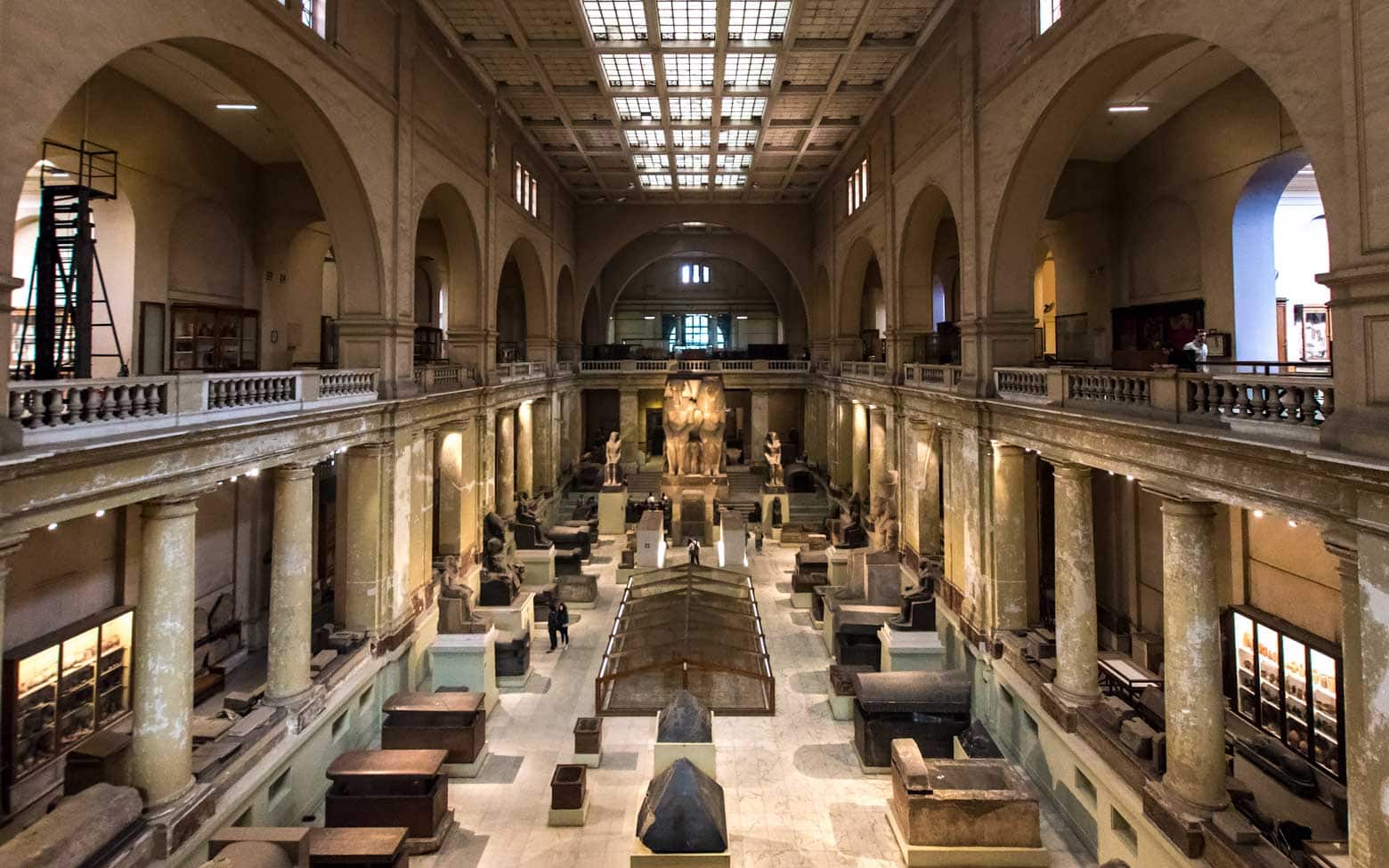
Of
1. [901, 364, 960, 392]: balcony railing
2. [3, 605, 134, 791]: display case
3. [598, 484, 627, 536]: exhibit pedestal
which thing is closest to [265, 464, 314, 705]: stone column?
[3, 605, 134, 791]: display case

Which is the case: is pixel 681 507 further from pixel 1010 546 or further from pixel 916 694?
pixel 916 694

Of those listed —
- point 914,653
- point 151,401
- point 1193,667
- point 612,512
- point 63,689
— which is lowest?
point 914,653

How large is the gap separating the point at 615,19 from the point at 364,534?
40.2ft

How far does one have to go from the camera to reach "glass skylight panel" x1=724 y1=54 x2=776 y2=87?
62.4ft

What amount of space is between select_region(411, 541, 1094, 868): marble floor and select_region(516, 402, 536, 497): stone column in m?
12.4

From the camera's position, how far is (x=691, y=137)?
25.7m

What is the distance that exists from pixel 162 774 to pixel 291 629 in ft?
10.5

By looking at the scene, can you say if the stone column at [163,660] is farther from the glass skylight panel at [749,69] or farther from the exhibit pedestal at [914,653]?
the glass skylight panel at [749,69]

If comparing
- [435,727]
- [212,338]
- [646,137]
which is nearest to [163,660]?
[435,727]

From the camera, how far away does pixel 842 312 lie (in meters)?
30.0

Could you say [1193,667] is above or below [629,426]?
below

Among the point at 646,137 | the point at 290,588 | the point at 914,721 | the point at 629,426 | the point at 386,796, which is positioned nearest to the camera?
the point at 386,796

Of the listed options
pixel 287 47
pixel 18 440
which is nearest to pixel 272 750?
pixel 18 440

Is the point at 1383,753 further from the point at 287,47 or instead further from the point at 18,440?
the point at 287,47
